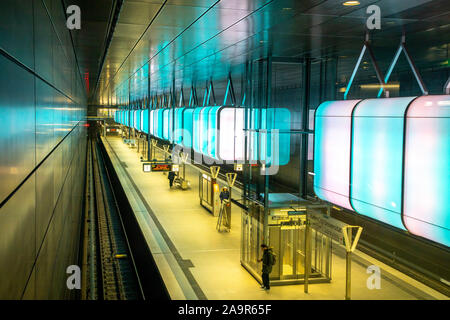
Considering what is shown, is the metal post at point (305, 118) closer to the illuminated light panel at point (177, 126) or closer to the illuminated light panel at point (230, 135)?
the illuminated light panel at point (230, 135)

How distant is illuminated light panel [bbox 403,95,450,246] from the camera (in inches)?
147

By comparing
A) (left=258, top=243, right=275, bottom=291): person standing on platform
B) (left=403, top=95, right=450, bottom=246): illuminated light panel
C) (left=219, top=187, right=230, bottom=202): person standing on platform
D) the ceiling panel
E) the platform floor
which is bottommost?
the platform floor

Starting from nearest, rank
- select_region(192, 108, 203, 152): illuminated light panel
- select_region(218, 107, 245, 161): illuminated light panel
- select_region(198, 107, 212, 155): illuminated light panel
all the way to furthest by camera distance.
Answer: select_region(218, 107, 245, 161): illuminated light panel
select_region(198, 107, 212, 155): illuminated light panel
select_region(192, 108, 203, 152): illuminated light panel

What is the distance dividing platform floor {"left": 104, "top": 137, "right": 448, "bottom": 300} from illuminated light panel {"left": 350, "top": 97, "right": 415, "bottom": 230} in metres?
5.09

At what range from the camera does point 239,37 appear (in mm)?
8438

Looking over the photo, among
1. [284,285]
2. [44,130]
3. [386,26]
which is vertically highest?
[386,26]

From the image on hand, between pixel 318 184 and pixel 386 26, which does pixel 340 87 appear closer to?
pixel 386 26

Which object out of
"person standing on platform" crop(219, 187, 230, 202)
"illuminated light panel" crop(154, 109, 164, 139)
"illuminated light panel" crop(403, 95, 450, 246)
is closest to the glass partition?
"person standing on platform" crop(219, 187, 230, 202)

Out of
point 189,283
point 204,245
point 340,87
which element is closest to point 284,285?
point 189,283

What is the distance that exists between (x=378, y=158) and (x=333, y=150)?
35.6 inches

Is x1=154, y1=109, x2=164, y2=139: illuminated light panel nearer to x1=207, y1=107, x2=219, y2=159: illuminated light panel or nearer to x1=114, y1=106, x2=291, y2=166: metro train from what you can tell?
x1=114, y1=106, x2=291, y2=166: metro train

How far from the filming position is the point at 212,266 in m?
11.4
